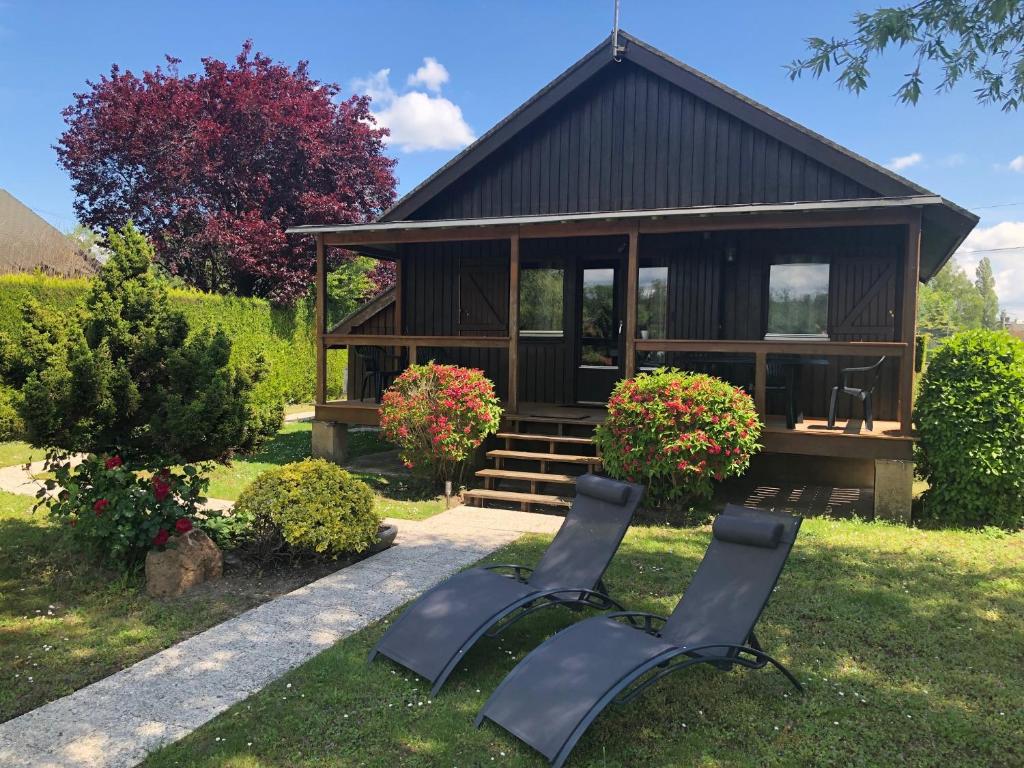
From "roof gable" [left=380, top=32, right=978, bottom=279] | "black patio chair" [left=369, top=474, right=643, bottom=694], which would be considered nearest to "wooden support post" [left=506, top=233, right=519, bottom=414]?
"roof gable" [left=380, top=32, right=978, bottom=279]

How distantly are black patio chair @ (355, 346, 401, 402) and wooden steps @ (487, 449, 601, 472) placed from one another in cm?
288

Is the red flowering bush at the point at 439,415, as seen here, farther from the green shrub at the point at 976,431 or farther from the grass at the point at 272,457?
the green shrub at the point at 976,431

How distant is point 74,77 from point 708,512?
2062 centimetres

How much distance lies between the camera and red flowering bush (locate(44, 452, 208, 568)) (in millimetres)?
5523

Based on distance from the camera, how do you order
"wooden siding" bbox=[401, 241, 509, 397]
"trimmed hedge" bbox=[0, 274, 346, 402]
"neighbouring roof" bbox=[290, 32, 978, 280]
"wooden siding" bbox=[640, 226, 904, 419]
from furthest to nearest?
1. "trimmed hedge" bbox=[0, 274, 346, 402]
2. "wooden siding" bbox=[401, 241, 509, 397]
3. "wooden siding" bbox=[640, 226, 904, 419]
4. "neighbouring roof" bbox=[290, 32, 978, 280]

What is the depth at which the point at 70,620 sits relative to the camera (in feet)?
16.1

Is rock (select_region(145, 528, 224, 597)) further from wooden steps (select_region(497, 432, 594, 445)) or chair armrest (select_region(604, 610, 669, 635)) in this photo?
wooden steps (select_region(497, 432, 594, 445))

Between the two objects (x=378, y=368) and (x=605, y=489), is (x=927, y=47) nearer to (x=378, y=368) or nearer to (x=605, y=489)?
(x=605, y=489)

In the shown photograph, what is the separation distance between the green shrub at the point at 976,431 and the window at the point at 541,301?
17.9 feet

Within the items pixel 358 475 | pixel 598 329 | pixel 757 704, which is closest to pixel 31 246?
pixel 358 475

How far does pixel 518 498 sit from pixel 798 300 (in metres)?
5.02

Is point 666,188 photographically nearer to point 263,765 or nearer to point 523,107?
point 523,107

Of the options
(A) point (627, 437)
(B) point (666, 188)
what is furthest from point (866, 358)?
(A) point (627, 437)

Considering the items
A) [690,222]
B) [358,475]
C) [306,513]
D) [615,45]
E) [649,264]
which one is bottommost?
[358,475]
